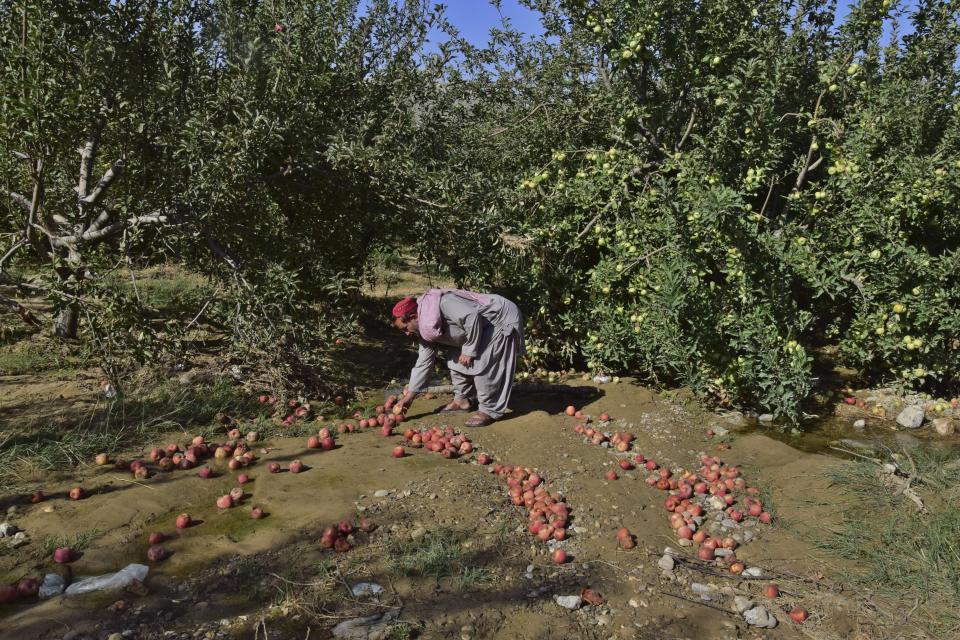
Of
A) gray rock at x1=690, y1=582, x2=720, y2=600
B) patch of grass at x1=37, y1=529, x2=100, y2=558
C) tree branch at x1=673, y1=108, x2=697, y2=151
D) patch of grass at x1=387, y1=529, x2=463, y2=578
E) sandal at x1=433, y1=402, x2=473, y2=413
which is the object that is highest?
tree branch at x1=673, y1=108, x2=697, y2=151

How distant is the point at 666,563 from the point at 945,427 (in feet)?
11.4

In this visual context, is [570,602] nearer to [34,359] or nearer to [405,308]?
[405,308]

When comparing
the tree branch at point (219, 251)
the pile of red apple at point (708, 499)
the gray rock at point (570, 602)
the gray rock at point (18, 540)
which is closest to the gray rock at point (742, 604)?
the pile of red apple at point (708, 499)

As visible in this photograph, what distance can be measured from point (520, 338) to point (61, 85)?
3.90 m

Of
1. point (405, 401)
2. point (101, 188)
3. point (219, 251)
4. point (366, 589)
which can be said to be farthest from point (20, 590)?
point (101, 188)

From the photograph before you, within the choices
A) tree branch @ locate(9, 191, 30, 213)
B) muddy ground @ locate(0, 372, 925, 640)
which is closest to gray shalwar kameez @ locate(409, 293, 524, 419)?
muddy ground @ locate(0, 372, 925, 640)

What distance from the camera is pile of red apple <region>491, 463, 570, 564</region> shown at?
4090 mm

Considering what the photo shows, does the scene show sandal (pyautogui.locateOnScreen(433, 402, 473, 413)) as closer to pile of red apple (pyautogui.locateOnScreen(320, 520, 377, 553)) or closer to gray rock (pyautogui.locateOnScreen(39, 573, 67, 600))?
pile of red apple (pyautogui.locateOnScreen(320, 520, 377, 553))

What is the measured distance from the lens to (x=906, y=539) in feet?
12.8

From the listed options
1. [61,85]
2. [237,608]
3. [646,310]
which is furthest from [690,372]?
[61,85]

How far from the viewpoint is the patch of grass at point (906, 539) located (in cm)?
343

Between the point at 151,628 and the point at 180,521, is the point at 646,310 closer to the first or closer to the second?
the point at 180,521

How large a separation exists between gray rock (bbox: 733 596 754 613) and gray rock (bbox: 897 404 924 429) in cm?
338

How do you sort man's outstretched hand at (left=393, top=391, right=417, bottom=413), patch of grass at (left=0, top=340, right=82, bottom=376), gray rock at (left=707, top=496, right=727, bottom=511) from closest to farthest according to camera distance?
gray rock at (left=707, top=496, right=727, bottom=511) < man's outstretched hand at (left=393, top=391, right=417, bottom=413) < patch of grass at (left=0, top=340, right=82, bottom=376)
